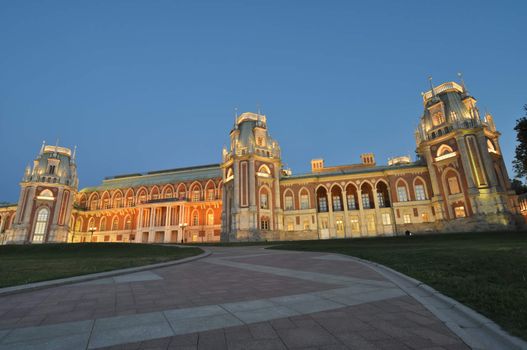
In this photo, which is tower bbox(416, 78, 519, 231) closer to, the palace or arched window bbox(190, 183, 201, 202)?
the palace

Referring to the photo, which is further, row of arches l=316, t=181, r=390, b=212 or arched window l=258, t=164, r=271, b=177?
row of arches l=316, t=181, r=390, b=212

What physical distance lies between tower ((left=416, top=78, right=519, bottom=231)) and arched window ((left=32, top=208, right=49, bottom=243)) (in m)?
78.0

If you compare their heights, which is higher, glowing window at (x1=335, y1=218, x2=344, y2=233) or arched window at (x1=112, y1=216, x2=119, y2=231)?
arched window at (x1=112, y1=216, x2=119, y2=231)

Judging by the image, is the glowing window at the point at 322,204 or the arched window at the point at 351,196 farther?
the glowing window at the point at 322,204

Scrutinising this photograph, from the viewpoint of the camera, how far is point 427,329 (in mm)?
3801

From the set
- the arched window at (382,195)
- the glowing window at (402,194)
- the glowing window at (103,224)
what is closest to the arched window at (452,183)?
the glowing window at (402,194)

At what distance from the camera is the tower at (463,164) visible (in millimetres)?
38125

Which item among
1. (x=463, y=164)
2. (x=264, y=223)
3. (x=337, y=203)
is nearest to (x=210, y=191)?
(x=264, y=223)

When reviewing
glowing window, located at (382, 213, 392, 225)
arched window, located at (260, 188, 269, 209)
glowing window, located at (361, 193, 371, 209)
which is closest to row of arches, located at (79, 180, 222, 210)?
arched window, located at (260, 188, 269, 209)

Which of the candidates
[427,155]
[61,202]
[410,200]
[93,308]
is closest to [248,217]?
[410,200]

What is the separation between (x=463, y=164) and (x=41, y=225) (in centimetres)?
8205

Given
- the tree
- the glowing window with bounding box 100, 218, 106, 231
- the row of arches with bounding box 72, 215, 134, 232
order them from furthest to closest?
the glowing window with bounding box 100, 218, 106, 231
the row of arches with bounding box 72, 215, 134, 232
the tree

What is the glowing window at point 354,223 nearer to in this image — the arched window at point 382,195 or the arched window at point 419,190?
the arched window at point 382,195

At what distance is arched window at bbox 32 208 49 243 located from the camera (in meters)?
58.1
